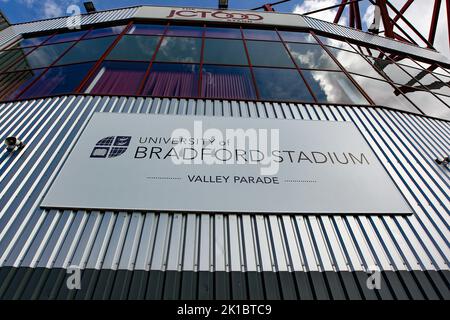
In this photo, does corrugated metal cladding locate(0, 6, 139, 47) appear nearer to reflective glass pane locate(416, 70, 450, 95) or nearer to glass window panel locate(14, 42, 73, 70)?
glass window panel locate(14, 42, 73, 70)

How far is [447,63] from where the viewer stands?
13.1 meters

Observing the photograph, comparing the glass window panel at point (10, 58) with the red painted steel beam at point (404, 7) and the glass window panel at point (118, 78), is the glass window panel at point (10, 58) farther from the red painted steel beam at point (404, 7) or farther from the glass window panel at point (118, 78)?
the red painted steel beam at point (404, 7)

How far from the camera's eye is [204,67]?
859 centimetres

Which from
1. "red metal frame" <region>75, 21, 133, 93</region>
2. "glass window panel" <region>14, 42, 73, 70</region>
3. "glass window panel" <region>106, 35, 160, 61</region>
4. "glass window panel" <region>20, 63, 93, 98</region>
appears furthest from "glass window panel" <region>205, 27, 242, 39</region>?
"glass window panel" <region>14, 42, 73, 70</region>

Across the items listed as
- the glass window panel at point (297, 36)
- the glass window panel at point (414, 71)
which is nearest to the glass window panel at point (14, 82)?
the glass window panel at point (297, 36)

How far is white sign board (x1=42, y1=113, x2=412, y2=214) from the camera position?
4441mm

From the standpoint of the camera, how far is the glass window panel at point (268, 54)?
902 centimetres

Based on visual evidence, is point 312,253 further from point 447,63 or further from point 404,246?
point 447,63

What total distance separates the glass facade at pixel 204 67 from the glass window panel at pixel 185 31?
37 millimetres

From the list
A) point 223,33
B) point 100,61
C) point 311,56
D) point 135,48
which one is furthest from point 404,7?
point 100,61

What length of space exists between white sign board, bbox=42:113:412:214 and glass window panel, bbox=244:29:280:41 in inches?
260

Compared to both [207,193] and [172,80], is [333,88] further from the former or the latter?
[207,193]
